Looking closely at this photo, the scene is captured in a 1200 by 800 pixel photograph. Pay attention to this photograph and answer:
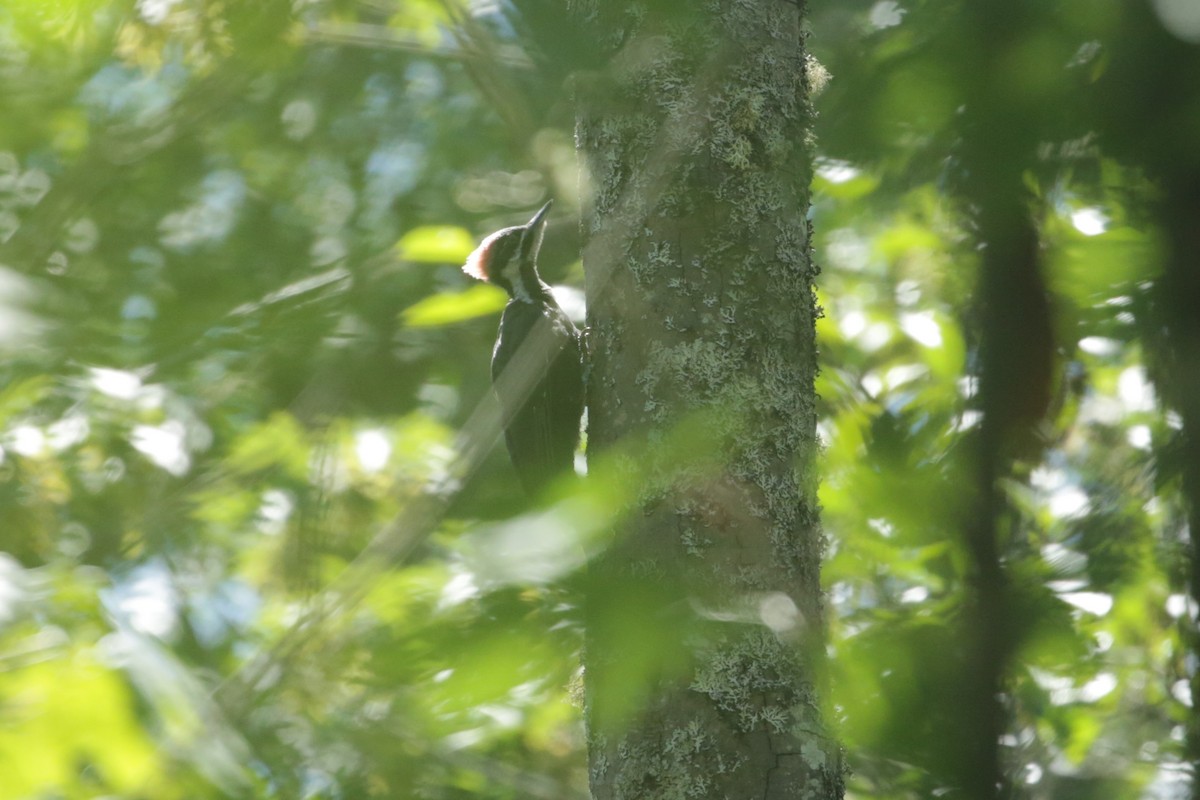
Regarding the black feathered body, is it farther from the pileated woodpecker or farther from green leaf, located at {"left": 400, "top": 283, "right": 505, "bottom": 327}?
green leaf, located at {"left": 400, "top": 283, "right": 505, "bottom": 327}

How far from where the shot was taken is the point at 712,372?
177cm

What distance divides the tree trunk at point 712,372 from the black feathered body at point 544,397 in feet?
3.53

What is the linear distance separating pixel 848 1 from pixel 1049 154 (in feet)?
4.76

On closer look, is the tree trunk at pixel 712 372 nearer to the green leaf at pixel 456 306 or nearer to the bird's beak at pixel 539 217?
the green leaf at pixel 456 306

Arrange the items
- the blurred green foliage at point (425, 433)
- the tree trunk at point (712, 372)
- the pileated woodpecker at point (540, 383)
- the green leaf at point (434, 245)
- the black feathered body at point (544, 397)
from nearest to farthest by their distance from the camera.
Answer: the blurred green foliage at point (425, 433), the tree trunk at point (712, 372), the green leaf at point (434, 245), the pileated woodpecker at point (540, 383), the black feathered body at point (544, 397)

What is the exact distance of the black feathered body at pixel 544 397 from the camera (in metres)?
3.14

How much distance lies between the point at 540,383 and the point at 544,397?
5cm

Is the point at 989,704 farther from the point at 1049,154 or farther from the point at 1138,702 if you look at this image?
the point at 1138,702

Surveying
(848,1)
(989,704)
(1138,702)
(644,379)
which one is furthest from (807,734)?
(848,1)

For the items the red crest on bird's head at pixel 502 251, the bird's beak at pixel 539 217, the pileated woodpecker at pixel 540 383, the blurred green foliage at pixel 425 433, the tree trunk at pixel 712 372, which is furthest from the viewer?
the red crest on bird's head at pixel 502 251

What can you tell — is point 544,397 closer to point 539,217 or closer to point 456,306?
point 539,217

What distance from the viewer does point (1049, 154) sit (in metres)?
1.02

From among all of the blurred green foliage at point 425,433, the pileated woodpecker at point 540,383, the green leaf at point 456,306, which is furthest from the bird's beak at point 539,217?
the green leaf at point 456,306

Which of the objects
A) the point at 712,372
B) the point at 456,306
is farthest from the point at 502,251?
the point at 712,372
